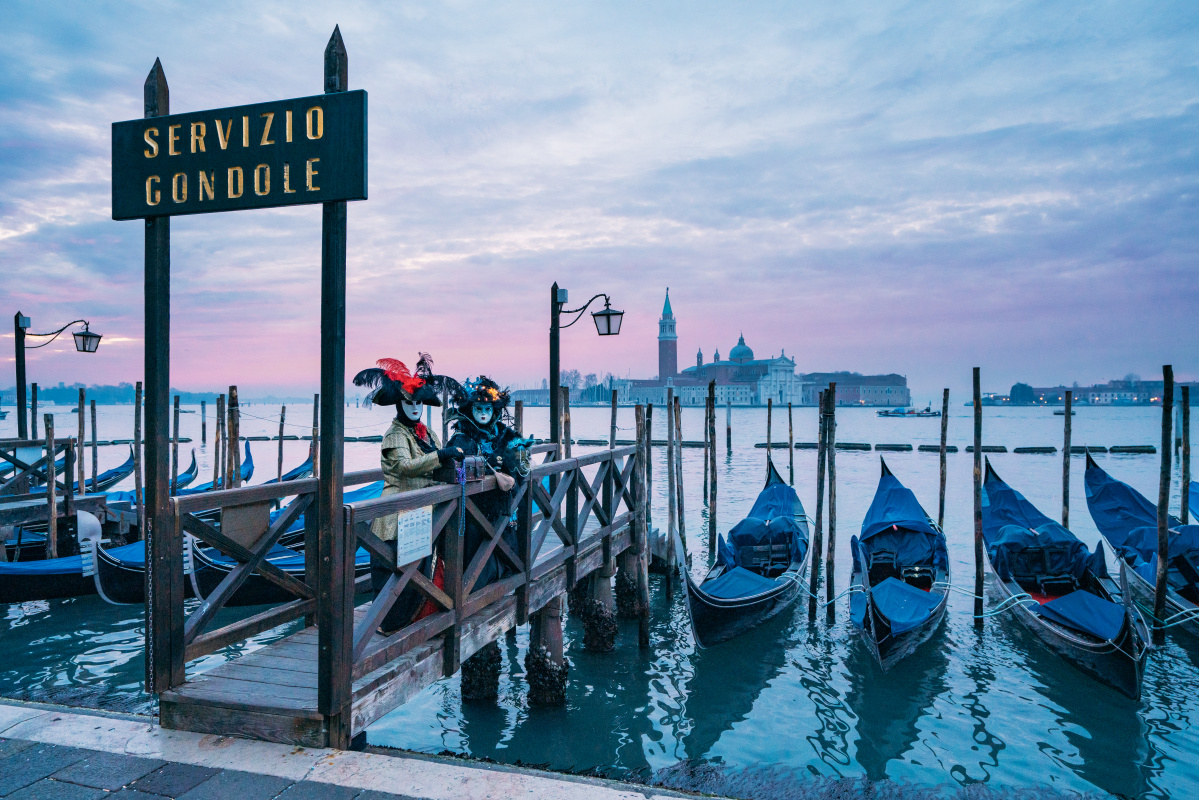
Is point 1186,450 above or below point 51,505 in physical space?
above

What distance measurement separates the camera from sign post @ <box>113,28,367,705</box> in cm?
271

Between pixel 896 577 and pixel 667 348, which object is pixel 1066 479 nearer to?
pixel 896 577

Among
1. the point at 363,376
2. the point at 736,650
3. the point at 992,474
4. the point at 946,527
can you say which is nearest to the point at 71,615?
the point at 363,376

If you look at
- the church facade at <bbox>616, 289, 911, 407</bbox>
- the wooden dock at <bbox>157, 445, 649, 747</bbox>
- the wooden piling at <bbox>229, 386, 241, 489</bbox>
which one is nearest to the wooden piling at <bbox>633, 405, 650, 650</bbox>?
the wooden dock at <bbox>157, 445, 649, 747</bbox>

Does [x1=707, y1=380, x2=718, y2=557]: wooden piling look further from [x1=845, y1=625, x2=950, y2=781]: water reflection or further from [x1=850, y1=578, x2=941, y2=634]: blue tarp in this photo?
[x1=845, y1=625, x2=950, y2=781]: water reflection

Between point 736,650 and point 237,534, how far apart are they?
5136mm

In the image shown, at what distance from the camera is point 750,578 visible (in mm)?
7602

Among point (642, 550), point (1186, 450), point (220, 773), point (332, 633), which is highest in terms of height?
point (1186, 450)

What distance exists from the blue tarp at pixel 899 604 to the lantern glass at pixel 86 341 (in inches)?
432

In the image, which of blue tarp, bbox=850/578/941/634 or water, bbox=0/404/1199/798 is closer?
water, bbox=0/404/1199/798

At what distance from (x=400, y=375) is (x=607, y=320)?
185 inches

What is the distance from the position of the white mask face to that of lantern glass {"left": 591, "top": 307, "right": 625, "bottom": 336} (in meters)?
4.08

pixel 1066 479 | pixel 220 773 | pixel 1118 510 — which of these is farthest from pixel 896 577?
pixel 220 773

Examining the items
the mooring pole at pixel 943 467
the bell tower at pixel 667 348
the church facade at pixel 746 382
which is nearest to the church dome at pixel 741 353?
the church facade at pixel 746 382
